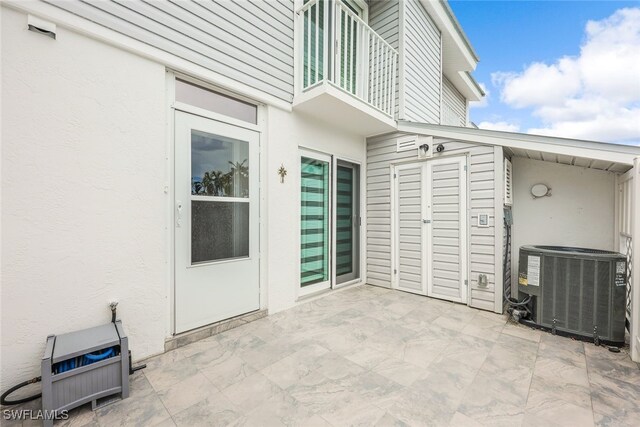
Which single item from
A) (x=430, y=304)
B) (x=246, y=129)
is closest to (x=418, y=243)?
(x=430, y=304)

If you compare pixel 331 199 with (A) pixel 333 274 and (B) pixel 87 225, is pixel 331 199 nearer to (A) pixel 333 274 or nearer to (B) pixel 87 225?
(A) pixel 333 274

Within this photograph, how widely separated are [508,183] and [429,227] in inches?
47.4

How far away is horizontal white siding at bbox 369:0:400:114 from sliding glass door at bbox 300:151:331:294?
6.10 ft

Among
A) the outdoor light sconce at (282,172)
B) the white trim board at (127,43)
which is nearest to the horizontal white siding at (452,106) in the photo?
the outdoor light sconce at (282,172)

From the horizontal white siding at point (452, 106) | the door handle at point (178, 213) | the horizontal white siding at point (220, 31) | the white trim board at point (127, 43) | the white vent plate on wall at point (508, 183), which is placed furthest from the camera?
the horizontal white siding at point (452, 106)

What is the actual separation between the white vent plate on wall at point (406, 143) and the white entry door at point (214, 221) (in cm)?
238

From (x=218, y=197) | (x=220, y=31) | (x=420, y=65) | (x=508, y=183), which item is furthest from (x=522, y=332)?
Answer: (x=420, y=65)

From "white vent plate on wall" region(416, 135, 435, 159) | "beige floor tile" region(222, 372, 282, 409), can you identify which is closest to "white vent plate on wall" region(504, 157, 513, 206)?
"white vent plate on wall" region(416, 135, 435, 159)

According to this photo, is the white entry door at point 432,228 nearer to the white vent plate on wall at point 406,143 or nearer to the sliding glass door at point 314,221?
the white vent plate on wall at point 406,143

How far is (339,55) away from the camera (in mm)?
3270

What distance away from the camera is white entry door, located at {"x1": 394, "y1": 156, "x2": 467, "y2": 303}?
357cm

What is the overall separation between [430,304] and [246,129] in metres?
3.38

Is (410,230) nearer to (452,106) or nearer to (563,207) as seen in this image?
(563,207)

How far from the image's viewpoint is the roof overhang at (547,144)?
2.38 m
